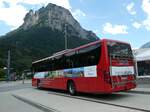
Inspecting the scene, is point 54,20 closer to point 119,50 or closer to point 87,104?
point 119,50

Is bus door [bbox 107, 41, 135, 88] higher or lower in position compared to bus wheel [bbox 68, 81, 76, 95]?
higher

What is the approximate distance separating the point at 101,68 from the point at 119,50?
1.54 m

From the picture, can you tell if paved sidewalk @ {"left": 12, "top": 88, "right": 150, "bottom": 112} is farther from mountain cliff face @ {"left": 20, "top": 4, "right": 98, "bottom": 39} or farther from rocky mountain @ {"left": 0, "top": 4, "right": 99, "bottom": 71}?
mountain cliff face @ {"left": 20, "top": 4, "right": 98, "bottom": 39}

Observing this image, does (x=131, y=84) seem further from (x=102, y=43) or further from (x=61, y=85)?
(x=61, y=85)

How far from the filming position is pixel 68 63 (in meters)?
19.0

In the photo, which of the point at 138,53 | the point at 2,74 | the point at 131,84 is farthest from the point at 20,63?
the point at 131,84

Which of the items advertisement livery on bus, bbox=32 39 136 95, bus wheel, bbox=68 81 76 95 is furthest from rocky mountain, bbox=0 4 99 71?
advertisement livery on bus, bbox=32 39 136 95

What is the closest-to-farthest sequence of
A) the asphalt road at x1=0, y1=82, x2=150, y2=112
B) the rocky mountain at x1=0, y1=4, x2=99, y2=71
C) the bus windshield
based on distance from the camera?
1. the asphalt road at x1=0, y1=82, x2=150, y2=112
2. the bus windshield
3. the rocky mountain at x1=0, y1=4, x2=99, y2=71

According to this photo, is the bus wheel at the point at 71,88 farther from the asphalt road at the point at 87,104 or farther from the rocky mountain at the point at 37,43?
the rocky mountain at the point at 37,43

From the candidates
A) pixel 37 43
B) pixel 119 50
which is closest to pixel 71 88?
pixel 119 50

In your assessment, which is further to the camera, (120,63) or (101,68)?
(120,63)

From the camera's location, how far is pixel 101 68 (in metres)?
14.8

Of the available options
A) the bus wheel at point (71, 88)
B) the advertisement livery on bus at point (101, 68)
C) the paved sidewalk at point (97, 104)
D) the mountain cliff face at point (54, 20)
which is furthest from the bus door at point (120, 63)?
the mountain cliff face at point (54, 20)

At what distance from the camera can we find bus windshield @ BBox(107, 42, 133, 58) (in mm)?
15070
